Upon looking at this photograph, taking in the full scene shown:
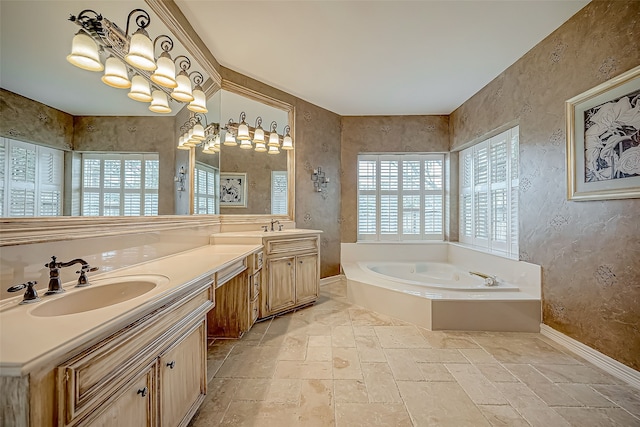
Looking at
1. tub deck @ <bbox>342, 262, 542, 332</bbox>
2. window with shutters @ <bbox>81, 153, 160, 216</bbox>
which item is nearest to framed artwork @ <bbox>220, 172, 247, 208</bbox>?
window with shutters @ <bbox>81, 153, 160, 216</bbox>

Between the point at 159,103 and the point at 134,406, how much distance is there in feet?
5.40

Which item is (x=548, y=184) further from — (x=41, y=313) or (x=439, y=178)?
(x=41, y=313)

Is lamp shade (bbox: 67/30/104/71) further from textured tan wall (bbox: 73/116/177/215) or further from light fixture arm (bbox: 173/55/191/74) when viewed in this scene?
light fixture arm (bbox: 173/55/191/74)

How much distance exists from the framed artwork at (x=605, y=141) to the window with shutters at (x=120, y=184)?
120 inches

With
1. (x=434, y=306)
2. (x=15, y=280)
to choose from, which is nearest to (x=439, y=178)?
(x=434, y=306)

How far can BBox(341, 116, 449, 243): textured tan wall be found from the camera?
14.0ft

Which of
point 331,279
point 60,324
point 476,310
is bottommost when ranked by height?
point 331,279

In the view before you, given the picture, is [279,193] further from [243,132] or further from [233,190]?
[243,132]

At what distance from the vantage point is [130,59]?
1.54m

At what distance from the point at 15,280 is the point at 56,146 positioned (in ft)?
1.86

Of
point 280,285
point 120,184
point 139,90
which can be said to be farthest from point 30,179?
point 280,285

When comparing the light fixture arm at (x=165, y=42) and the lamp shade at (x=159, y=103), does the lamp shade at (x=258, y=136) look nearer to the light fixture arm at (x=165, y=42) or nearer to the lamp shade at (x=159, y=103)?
the light fixture arm at (x=165, y=42)

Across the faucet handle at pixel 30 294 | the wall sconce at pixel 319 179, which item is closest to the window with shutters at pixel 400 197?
the wall sconce at pixel 319 179

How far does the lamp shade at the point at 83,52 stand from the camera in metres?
1.26
